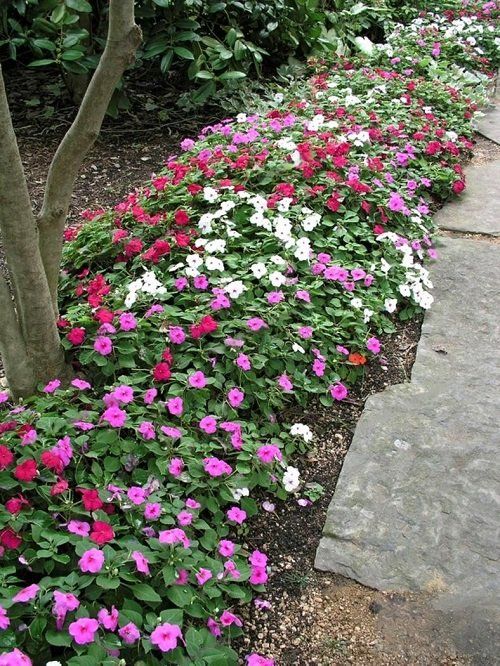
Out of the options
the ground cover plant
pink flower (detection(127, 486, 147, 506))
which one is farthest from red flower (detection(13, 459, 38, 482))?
pink flower (detection(127, 486, 147, 506))

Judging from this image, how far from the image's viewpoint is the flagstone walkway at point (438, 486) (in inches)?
75.3

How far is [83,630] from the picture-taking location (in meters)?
1.49

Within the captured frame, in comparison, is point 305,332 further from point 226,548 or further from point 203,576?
point 203,576

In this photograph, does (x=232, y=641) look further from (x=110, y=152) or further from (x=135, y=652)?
(x=110, y=152)

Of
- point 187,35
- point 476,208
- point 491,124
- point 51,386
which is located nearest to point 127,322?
point 51,386

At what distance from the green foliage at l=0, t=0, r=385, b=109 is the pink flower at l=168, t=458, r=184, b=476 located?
3007mm

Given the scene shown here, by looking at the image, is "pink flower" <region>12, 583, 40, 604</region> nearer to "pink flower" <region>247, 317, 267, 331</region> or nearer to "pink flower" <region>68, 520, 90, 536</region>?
"pink flower" <region>68, 520, 90, 536</region>

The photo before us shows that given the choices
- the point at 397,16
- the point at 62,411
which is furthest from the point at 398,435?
the point at 397,16

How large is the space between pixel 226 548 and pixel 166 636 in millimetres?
351

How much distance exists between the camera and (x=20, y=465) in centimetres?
181

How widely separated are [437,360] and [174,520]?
135cm

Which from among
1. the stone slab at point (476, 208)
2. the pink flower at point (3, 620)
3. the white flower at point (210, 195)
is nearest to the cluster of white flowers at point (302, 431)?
the pink flower at point (3, 620)

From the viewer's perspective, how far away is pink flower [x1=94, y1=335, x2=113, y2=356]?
231 cm

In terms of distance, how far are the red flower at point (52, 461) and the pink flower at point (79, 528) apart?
0.51ft
